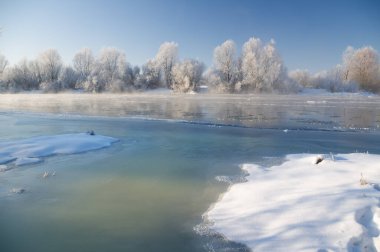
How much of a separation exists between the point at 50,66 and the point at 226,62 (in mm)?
40120

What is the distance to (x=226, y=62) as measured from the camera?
69.4 metres

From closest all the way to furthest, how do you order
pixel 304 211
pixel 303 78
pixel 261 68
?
pixel 304 211 → pixel 261 68 → pixel 303 78

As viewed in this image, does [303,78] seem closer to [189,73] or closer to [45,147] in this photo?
[189,73]

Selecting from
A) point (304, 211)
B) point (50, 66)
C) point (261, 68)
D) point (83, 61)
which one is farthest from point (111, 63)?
point (304, 211)

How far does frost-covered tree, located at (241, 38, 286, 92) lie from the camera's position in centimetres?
6294

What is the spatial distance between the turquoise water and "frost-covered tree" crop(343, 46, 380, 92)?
185ft

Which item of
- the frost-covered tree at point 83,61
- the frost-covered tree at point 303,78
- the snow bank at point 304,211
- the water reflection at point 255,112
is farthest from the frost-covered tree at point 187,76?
the snow bank at point 304,211

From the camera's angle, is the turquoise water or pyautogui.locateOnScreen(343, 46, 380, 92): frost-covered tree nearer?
the turquoise water

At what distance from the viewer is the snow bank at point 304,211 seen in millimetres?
4867

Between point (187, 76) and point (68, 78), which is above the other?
point (187, 76)

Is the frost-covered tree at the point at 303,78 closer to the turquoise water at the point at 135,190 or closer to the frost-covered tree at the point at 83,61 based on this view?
the frost-covered tree at the point at 83,61

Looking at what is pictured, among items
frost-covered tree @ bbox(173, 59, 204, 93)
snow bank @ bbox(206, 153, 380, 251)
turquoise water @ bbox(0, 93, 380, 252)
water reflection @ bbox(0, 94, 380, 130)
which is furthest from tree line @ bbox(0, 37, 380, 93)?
snow bank @ bbox(206, 153, 380, 251)

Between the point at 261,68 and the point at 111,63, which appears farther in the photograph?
the point at 111,63

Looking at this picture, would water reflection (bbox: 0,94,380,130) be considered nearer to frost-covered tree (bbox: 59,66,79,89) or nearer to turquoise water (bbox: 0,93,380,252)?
turquoise water (bbox: 0,93,380,252)
